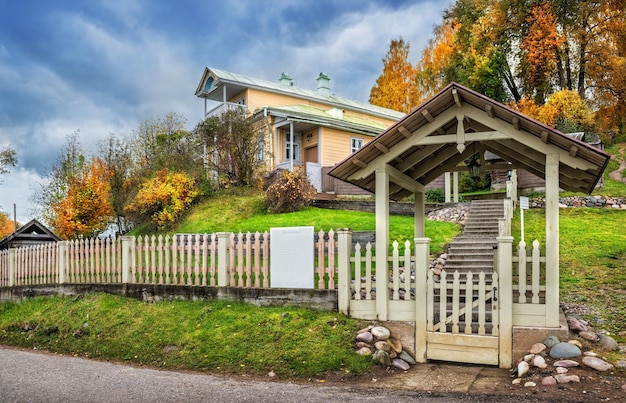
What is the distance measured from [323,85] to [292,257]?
28807 mm

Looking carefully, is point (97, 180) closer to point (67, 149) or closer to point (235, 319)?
point (67, 149)

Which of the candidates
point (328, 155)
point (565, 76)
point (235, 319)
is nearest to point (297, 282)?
point (235, 319)

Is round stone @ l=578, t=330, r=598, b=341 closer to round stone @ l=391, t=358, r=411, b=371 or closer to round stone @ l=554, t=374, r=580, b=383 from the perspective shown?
round stone @ l=554, t=374, r=580, b=383

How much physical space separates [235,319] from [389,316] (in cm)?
294

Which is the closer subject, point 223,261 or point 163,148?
point 223,261

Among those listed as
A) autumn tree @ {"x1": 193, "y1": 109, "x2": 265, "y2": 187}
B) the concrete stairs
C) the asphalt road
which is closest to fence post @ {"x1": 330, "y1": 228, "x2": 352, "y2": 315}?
the asphalt road

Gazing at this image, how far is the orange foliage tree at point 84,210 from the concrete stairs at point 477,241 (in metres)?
18.8

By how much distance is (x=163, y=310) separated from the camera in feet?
35.4

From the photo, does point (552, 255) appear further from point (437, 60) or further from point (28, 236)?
point (437, 60)

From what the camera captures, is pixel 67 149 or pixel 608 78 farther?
pixel 67 149

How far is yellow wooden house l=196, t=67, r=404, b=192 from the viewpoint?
2652 cm

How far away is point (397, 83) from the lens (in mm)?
45812

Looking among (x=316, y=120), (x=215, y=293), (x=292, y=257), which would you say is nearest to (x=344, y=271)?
(x=292, y=257)

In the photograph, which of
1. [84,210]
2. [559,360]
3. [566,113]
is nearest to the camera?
[559,360]
